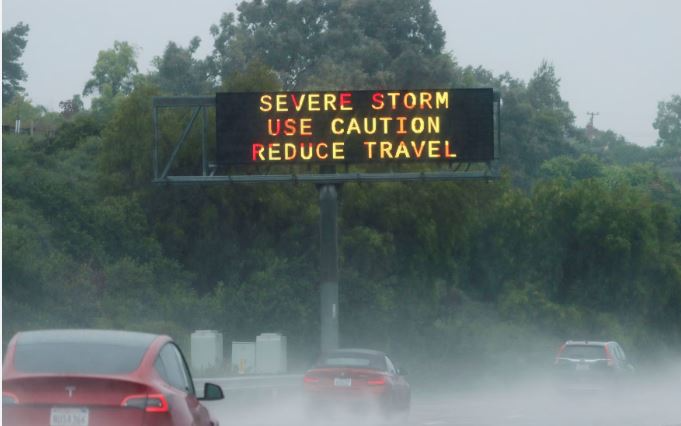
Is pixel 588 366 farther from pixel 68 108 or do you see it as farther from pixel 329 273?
pixel 68 108

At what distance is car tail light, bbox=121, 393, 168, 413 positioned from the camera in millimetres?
10680

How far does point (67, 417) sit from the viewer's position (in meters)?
10.6

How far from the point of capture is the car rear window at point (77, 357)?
10891 millimetres

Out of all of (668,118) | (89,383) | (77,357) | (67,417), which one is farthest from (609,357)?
(668,118)

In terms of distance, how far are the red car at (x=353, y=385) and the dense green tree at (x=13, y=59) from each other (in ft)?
227

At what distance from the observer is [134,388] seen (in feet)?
35.3

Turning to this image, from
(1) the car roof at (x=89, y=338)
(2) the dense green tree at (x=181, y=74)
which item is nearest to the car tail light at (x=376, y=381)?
(1) the car roof at (x=89, y=338)

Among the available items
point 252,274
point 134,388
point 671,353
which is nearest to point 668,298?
point 671,353

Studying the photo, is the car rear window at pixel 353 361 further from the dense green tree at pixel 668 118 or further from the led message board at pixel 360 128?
the dense green tree at pixel 668 118

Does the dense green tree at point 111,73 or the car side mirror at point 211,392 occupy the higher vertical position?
the dense green tree at point 111,73

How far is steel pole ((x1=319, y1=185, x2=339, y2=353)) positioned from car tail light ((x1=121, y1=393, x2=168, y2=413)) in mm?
26644

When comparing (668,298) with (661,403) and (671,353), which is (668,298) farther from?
(661,403)

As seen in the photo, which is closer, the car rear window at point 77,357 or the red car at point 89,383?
the red car at point 89,383

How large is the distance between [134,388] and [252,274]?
3838cm
